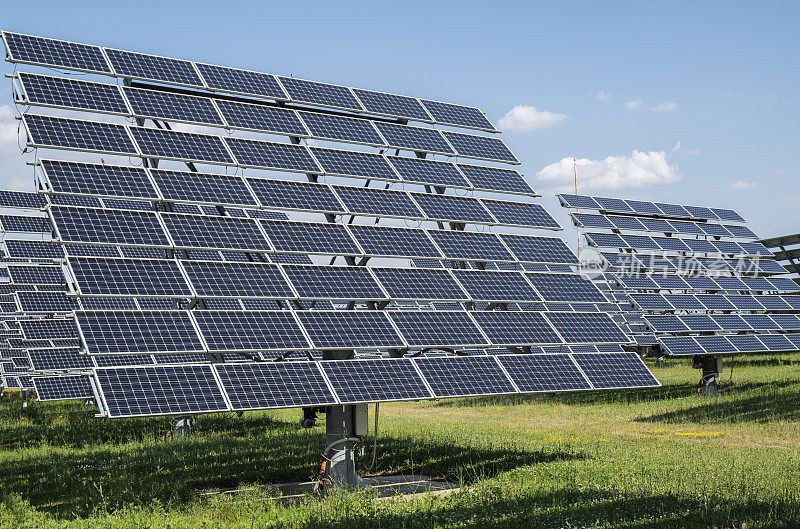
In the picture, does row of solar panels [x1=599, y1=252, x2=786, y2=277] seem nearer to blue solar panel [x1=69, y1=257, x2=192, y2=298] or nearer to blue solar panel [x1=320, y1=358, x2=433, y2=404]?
blue solar panel [x1=320, y1=358, x2=433, y2=404]

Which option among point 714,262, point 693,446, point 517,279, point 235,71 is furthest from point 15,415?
point 714,262

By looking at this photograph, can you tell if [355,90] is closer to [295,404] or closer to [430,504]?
[295,404]

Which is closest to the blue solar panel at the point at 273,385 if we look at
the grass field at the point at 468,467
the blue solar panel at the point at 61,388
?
the grass field at the point at 468,467

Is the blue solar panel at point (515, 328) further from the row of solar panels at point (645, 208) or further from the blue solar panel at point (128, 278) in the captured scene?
the row of solar panels at point (645, 208)

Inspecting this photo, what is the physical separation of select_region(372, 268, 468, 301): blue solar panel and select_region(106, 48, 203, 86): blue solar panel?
8388 mm

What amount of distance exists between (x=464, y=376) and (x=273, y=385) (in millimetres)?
4613

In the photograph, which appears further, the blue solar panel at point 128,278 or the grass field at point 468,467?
the blue solar panel at point 128,278

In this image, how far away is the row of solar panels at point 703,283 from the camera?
36897mm

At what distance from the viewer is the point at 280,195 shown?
1997 cm

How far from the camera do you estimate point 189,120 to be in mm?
20625

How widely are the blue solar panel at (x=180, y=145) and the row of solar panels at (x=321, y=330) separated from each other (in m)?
5.51

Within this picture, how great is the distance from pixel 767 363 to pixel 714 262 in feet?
36.3

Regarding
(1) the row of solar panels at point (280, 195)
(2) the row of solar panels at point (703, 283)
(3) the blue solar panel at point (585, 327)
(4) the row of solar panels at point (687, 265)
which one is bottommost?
(3) the blue solar panel at point (585, 327)

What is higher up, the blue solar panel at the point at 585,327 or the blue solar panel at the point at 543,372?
the blue solar panel at the point at 585,327
